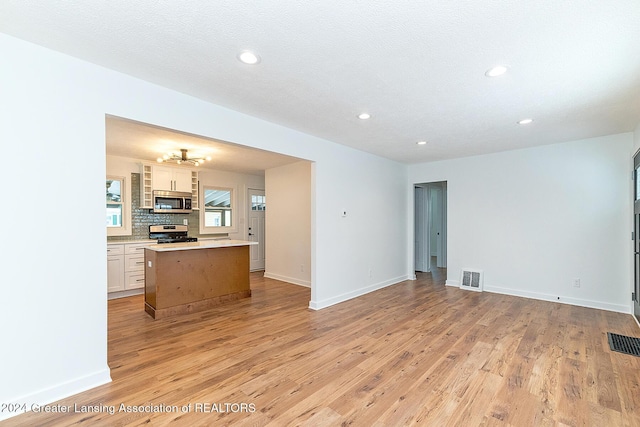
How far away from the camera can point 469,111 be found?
3127mm

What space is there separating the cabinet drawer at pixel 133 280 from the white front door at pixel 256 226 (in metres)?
2.54

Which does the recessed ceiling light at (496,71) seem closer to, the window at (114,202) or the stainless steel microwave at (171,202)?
the stainless steel microwave at (171,202)

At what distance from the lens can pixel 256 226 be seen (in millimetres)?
7570

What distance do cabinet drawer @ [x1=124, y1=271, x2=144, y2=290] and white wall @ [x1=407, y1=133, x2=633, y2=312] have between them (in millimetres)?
5728

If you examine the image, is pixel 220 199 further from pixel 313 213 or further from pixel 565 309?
pixel 565 309

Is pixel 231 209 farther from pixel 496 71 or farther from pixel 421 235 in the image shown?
pixel 496 71

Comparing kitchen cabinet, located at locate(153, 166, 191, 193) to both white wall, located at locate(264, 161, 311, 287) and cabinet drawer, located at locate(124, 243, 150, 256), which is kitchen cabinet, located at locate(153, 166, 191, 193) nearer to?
cabinet drawer, located at locate(124, 243, 150, 256)

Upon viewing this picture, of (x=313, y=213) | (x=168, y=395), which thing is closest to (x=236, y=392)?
(x=168, y=395)

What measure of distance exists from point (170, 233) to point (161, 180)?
3.51 feet

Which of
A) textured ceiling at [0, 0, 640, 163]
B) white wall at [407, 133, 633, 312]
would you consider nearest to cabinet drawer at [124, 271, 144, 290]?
textured ceiling at [0, 0, 640, 163]

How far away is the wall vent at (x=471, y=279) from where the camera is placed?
523cm

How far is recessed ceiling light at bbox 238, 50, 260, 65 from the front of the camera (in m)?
2.06

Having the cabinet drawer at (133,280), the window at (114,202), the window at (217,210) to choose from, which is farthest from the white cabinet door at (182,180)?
the cabinet drawer at (133,280)

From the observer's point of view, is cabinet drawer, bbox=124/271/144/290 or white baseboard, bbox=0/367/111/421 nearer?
white baseboard, bbox=0/367/111/421
